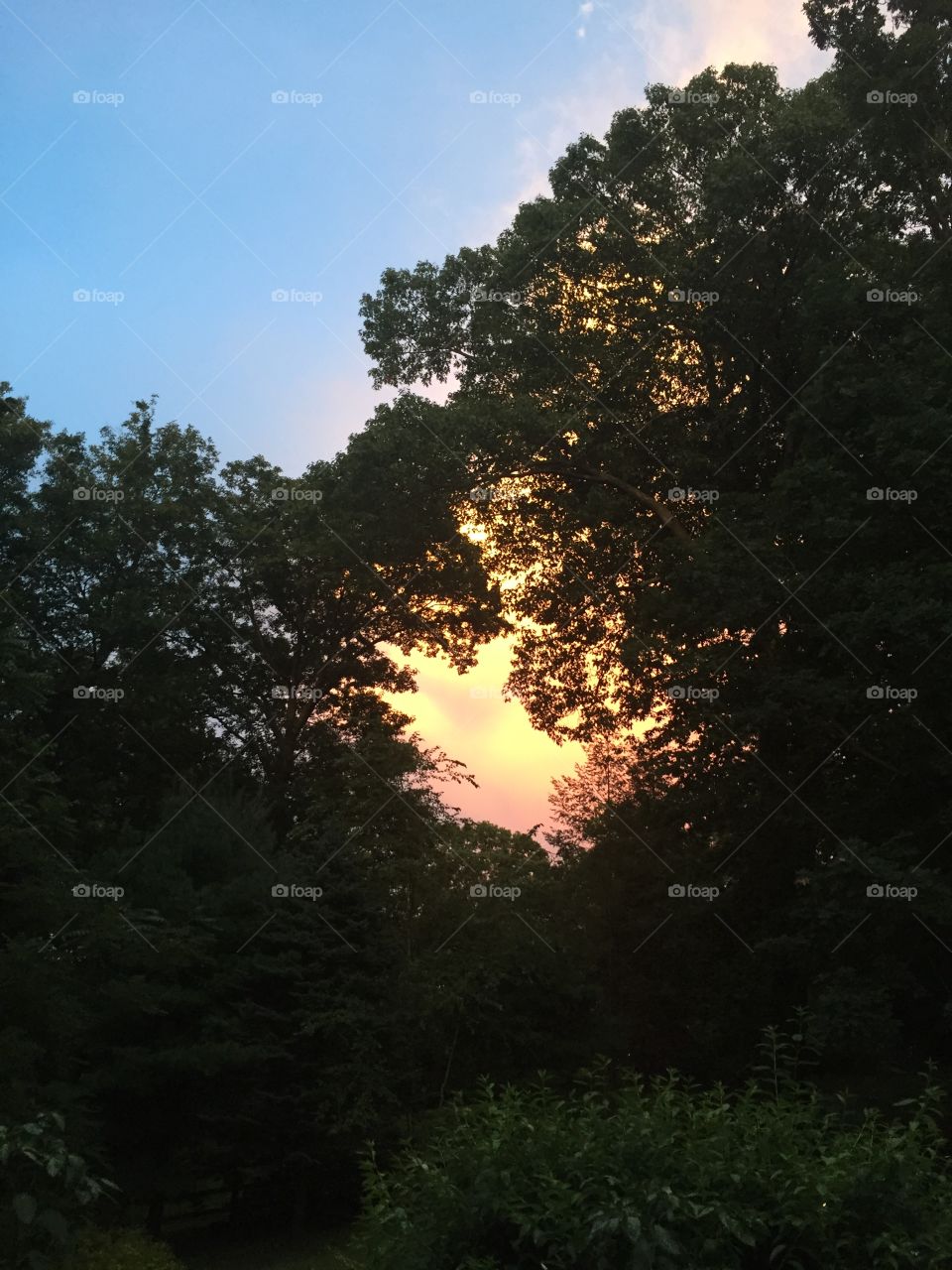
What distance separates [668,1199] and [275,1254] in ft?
66.6

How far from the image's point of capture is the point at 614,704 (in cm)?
2836

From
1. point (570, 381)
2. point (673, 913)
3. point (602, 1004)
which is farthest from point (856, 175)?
point (602, 1004)

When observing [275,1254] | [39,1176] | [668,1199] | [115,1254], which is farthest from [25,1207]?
[275,1254]

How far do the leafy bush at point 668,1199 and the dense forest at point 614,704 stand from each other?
33.0 ft

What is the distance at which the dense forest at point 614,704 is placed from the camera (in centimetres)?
2108

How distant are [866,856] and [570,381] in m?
12.6

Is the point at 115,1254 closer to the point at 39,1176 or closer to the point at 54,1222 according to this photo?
the point at 39,1176

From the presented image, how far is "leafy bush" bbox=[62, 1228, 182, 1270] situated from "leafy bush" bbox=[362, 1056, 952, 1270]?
7557mm

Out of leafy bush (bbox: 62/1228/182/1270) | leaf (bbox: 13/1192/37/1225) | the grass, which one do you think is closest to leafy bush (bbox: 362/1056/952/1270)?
leaf (bbox: 13/1192/37/1225)

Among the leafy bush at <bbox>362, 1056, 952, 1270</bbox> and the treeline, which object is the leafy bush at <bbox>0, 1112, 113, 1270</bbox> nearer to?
the leafy bush at <bbox>362, 1056, 952, 1270</bbox>

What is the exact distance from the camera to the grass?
21578mm

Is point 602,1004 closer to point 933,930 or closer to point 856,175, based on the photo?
point 933,930

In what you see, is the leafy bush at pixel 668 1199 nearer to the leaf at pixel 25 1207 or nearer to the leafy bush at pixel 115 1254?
the leaf at pixel 25 1207

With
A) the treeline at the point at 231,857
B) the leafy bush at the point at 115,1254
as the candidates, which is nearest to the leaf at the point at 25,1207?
the leafy bush at the point at 115,1254
